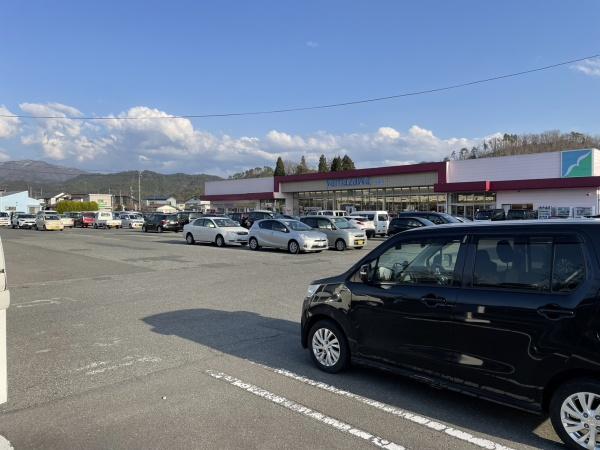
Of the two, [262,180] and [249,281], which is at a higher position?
[262,180]

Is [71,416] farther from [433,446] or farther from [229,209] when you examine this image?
[229,209]

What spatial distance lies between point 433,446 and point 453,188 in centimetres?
4382

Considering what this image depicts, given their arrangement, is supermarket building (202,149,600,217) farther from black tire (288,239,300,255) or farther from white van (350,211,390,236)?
black tire (288,239,300,255)

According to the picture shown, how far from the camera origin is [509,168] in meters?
42.8

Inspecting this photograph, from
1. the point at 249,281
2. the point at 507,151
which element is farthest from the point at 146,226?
the point at 507,151

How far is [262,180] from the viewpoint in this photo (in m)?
66.6

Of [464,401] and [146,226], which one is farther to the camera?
[146,226]

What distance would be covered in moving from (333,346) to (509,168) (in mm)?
42243

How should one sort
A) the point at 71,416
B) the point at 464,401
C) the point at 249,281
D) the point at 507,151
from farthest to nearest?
the point at 507,151 → the point at 249,281 → the point at 464,401 → the point at 71,416

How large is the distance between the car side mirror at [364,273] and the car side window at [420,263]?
0.05 metres

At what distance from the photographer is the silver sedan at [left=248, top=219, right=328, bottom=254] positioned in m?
20.8

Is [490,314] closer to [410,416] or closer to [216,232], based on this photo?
[410,416]

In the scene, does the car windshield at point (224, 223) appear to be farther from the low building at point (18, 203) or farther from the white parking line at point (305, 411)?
the low building at point (18, 203)

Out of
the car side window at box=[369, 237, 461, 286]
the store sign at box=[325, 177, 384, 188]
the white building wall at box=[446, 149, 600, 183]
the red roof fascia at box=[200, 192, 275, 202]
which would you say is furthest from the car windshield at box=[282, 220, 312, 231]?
the red roof fascia at box=[200, 192, 275, 202]
